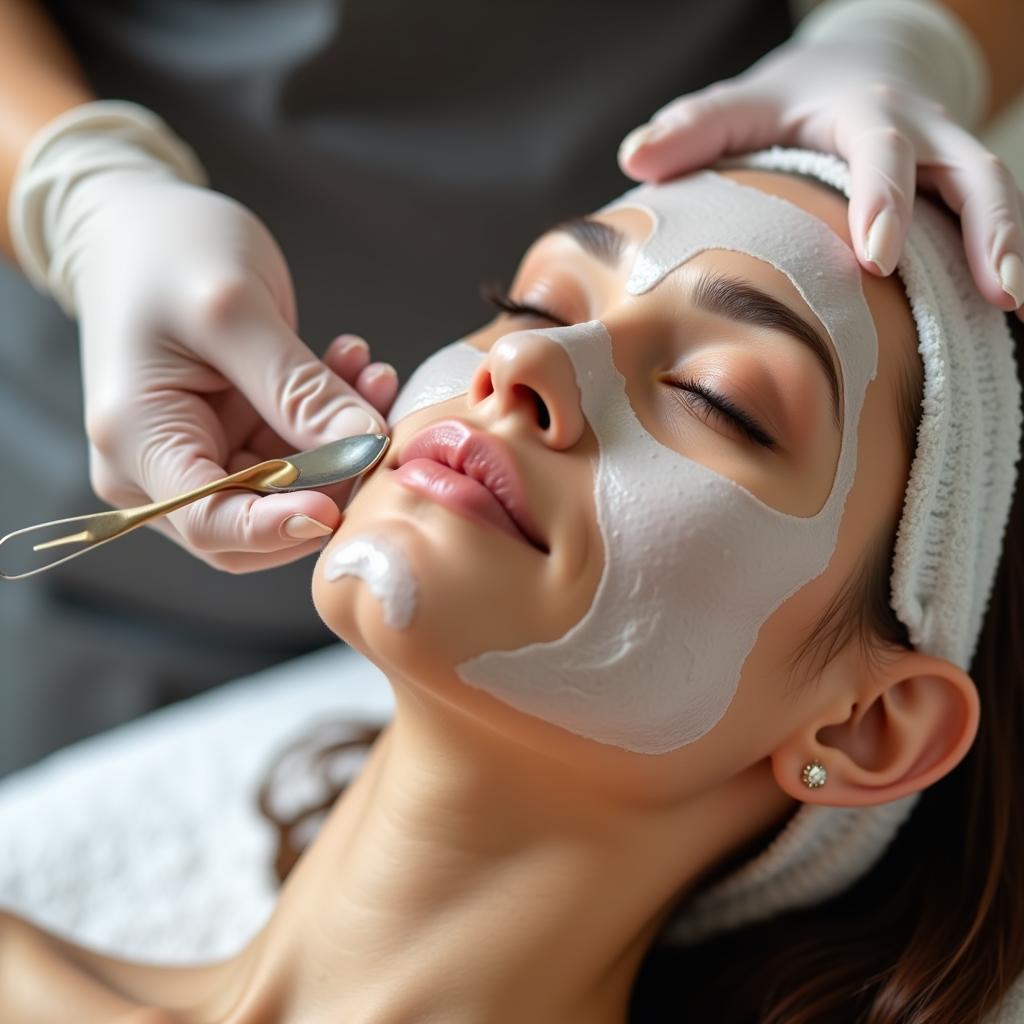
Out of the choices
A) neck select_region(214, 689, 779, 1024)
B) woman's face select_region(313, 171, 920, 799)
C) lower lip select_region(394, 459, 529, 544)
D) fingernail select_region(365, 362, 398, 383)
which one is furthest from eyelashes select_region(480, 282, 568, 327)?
neck select_region(214, 689, 779, 1024)

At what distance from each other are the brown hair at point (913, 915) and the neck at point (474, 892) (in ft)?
0.60

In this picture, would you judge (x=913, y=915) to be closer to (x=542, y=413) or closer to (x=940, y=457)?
(x=940, y=457)

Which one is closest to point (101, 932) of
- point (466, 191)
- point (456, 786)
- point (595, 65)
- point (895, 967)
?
point (456, 786)

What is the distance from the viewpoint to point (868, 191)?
0.94 m

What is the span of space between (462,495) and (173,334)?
0.38 metres

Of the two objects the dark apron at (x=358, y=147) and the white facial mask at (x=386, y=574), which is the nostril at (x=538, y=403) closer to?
the white facial mask at (x=386, y=574)

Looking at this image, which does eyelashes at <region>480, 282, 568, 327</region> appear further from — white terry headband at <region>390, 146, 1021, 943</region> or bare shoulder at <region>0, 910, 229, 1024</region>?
bare shoulder at <region>0, 910, 229, 1024</region>

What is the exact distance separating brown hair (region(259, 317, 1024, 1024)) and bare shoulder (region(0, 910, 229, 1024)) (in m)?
0.44

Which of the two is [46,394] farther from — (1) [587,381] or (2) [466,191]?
(1) [587,381]

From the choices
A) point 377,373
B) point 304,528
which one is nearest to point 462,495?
point 304,528

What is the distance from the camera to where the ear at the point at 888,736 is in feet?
3.13

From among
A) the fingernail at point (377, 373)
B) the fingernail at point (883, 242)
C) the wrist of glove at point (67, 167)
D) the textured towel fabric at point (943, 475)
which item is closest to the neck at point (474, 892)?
the textured towel fabric at point (943, 475)

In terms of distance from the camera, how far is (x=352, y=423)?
3.07 feet

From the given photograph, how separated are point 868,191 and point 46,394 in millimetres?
1083
